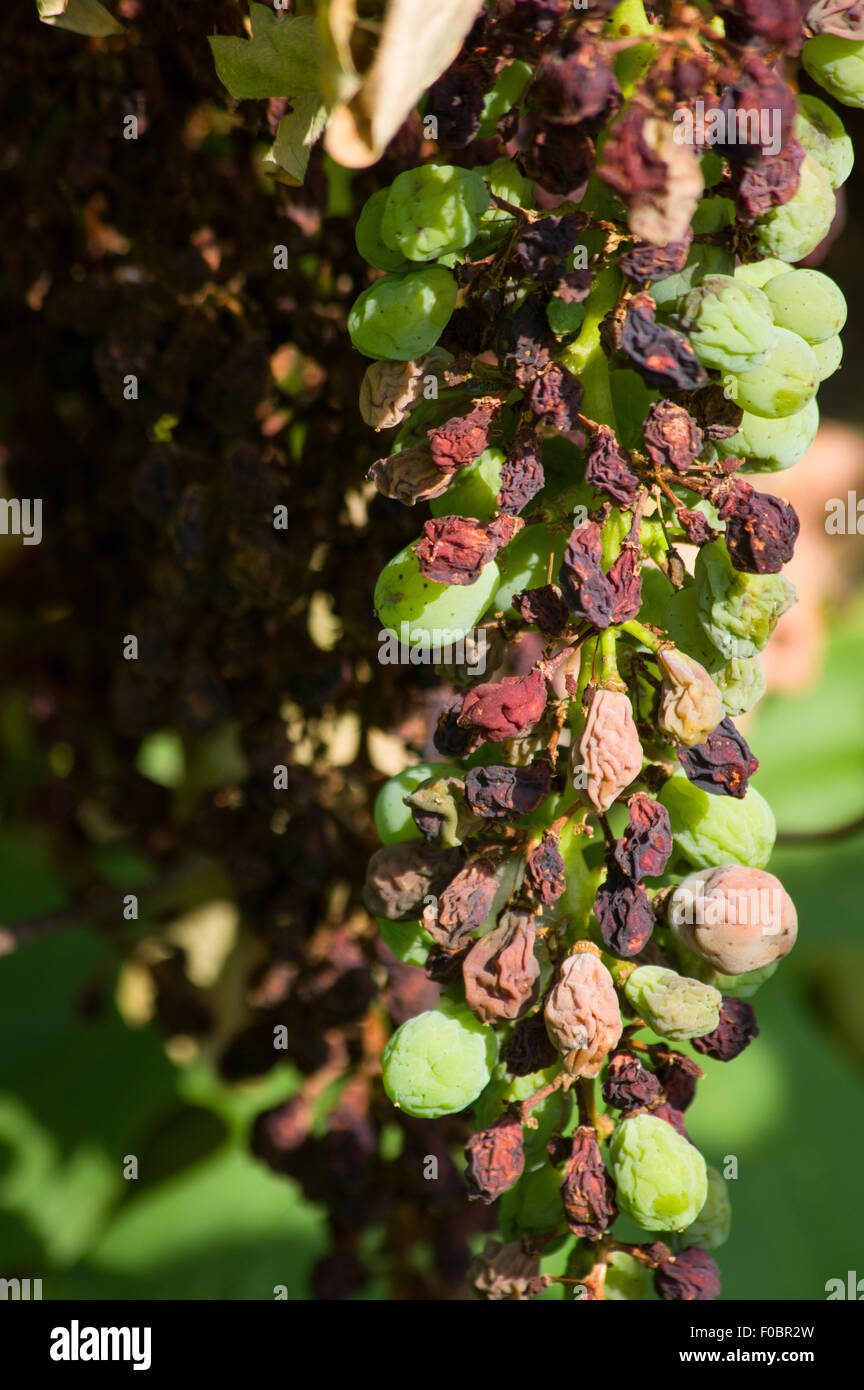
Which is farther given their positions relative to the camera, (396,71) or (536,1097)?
(536,1097)

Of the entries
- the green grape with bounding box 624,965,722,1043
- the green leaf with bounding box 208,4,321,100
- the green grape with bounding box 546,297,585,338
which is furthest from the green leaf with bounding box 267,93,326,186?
the green grape with bounding box 624,965,722,1043

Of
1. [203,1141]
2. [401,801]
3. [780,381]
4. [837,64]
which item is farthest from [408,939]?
[203,1141]

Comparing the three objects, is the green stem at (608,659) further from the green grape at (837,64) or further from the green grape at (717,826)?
the green grape at (837,64)

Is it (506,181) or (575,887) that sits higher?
(506,181)

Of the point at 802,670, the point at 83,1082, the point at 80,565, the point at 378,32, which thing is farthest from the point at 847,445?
the point at 378,32

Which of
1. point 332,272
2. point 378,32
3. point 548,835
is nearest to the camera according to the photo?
point 378,32

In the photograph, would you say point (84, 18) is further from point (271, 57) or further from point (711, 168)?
point (711, 168)
